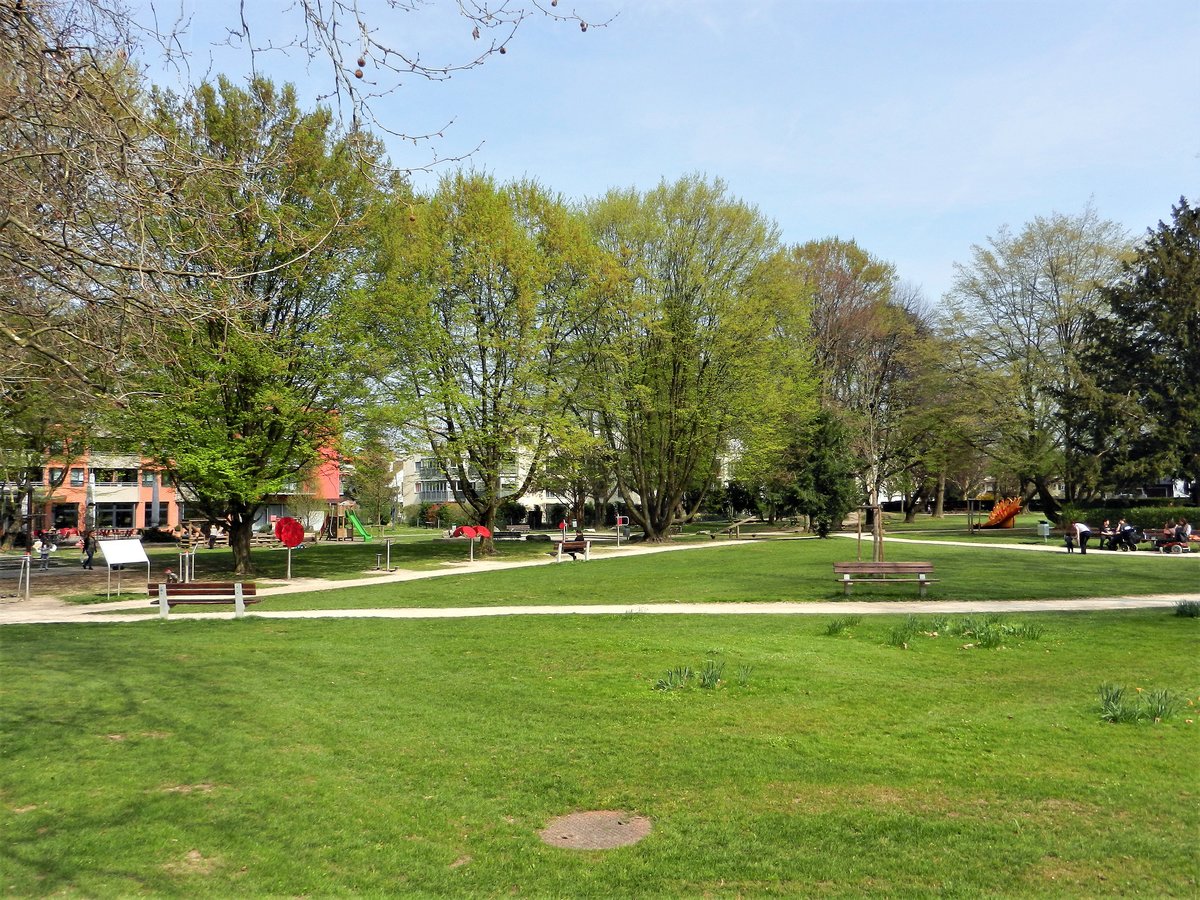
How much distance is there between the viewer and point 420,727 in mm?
7578

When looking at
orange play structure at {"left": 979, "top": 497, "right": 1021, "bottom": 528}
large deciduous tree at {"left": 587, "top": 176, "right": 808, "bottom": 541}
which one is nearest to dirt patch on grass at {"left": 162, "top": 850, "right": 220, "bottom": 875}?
large deciduous tree at {"left": 587, "top": 176, "right": 808, "bottom": 541}

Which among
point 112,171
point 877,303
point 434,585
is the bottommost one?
point 434,585

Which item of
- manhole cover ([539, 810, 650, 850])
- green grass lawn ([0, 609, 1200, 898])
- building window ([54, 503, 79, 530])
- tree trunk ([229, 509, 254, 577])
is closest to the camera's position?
green grass lawn ([0, 609, 1200, 898])

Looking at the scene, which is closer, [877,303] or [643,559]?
[643,559]

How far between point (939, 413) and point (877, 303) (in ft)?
25.0

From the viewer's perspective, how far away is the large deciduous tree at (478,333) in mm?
31422

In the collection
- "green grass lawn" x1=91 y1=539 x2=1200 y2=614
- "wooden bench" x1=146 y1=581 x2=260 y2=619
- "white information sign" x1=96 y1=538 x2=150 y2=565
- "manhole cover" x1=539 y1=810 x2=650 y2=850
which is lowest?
"green grass lawn" x1=91 y1=539 x2=1200 y2=614

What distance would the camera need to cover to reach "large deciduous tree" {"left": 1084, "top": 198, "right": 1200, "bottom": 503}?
40.9 metres

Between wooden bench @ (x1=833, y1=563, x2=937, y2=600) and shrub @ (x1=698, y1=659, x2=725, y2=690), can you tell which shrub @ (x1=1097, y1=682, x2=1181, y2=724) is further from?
wooden bench @ (x1=833, y1=563, x2=937, y2=600)

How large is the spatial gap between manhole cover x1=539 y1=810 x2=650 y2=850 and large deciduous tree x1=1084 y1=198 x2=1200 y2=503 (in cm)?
4346

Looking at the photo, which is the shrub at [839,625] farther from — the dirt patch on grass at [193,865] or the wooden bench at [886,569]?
the dirt patch on grass at [193,865]

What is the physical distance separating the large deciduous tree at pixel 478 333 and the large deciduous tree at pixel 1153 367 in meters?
28.2

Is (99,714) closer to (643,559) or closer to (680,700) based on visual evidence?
(680,700)

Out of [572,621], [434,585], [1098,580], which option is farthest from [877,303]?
[572,621]
